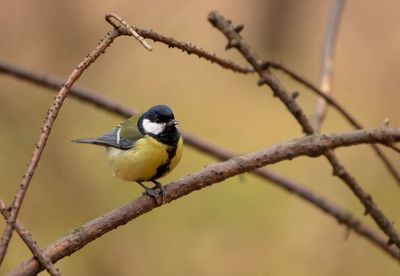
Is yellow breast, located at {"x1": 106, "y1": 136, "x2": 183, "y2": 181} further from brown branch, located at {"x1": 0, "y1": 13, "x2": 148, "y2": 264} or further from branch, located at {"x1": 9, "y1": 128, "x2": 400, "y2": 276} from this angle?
brown branch, located at {"x1": 0, "y1": 13, "x2": 148, "y2": 264}

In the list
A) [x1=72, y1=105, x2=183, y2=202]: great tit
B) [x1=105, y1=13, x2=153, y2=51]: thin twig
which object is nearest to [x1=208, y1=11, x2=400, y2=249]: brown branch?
[x1=72, y1=105, x2=183, y2=202]: great tit

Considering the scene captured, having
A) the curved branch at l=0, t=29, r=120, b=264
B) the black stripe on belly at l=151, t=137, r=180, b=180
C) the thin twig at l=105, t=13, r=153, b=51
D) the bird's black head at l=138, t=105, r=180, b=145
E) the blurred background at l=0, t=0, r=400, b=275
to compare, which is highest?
the blurred background at l=0, t=0, r=400, b=275

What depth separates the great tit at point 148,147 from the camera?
2121 millimetres

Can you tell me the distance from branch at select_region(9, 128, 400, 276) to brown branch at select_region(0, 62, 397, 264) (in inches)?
23.9

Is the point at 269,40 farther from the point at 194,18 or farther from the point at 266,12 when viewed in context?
the point at 194,18

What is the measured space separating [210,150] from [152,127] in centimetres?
24

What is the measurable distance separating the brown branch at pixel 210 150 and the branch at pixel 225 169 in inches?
23.9

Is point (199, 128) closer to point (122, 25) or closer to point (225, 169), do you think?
point (225, 169)

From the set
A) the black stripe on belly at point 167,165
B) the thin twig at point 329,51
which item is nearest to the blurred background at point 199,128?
the thin twig at point 329,51

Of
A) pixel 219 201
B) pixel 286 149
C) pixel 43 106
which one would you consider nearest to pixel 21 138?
pixel 43 106

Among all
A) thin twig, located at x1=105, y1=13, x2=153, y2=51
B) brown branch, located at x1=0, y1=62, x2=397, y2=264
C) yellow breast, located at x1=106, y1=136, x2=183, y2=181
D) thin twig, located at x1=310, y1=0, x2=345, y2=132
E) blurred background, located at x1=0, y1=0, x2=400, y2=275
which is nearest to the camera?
thin twig, located at x1=105, y1=13, x2=153, y2=51

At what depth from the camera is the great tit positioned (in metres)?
2.12

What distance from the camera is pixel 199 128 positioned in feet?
19.4

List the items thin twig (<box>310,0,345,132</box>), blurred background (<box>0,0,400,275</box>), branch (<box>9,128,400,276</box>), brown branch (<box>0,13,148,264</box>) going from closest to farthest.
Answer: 1. brown branch (<box>0,13,148,264</box>)
2. branch (<box>9,128,400,276</box>)
3. thin twig (<box>310,0,345,132</box>)
4. blurred background (<box>0,0,400,275</box>)
